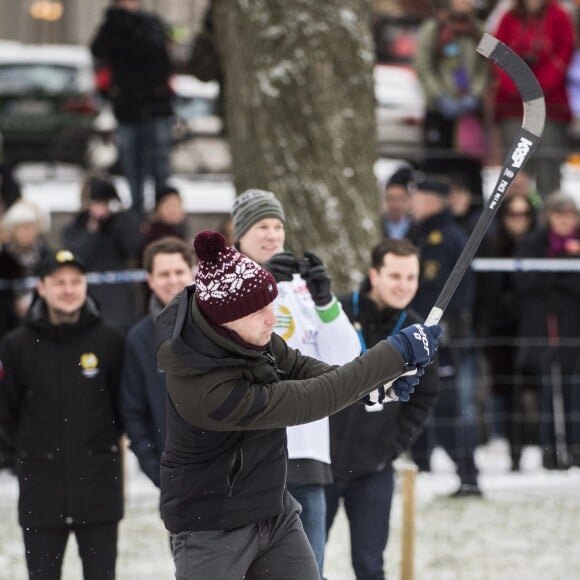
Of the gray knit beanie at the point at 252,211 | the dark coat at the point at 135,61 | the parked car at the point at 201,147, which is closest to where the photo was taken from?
the gray knit beanie at the point at 252,211

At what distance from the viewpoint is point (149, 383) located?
6.33m

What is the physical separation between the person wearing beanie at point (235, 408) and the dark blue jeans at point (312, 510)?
854 mm

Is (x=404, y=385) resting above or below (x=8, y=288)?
below

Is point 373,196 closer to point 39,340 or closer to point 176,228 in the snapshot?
point 176,228

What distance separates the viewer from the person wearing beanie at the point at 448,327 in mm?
9562

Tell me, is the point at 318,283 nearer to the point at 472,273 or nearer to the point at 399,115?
the point at 472,273

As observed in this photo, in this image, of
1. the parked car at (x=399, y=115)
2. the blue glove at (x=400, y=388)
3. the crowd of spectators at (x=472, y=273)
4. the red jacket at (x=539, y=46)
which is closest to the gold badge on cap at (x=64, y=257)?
the blue glove at (x=400, y=388)

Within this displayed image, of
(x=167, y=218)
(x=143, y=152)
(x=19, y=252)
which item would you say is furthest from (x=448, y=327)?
(x=19, y=252)

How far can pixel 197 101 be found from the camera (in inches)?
608

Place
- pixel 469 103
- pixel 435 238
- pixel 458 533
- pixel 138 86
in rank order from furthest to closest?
pixel 469 103 < pixel 138 86 < pixel 435 238 < pixel 458 533

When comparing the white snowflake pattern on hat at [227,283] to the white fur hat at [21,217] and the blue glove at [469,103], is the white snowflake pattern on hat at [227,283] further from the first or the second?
the blue glove at [469,103]

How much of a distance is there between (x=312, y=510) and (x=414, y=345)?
4.32 ft

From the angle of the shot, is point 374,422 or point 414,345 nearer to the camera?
point 414,345

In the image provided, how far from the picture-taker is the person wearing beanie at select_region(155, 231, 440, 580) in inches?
180
